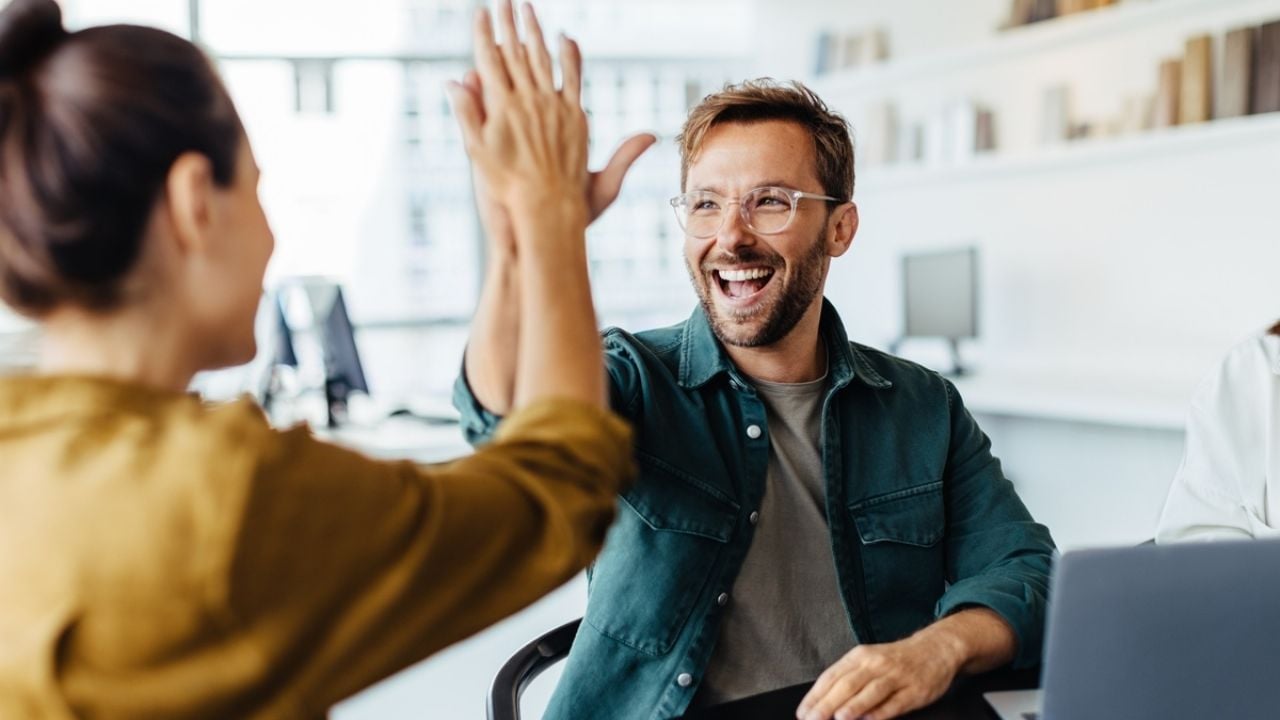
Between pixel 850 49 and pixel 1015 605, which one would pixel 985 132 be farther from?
pixel 1015 605

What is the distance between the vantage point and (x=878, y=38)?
5312mm

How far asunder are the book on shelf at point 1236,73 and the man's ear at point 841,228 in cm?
250

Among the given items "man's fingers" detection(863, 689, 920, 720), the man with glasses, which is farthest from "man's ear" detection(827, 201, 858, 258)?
"man's fingers" detection(863, 689, 920, 720)

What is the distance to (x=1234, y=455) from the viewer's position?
1.77m

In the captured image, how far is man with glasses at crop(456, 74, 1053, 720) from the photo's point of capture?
1.59 m

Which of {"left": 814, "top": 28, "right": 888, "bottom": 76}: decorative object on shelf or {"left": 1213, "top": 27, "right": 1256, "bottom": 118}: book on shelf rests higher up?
{"left": 814, "top": 28, "right": 888, "bottom": 76}: decorative object on shelf

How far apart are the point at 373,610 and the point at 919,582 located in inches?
43.3

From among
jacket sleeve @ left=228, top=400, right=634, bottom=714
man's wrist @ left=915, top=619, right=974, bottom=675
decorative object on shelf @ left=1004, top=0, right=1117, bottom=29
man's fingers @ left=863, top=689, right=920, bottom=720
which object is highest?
decorative object on shelf @ left=1004, top=0, right=1117, bottom=29

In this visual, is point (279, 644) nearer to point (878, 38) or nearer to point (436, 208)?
point (878, 38)

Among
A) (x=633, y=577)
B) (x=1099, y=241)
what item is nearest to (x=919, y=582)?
(x=633, y=577)

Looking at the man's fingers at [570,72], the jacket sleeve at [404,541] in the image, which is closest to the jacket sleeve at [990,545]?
the jacket sleeve at [404,541]

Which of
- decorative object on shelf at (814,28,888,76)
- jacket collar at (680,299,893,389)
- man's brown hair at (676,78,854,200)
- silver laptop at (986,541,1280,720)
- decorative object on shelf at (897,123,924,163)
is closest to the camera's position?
silver laptop at (986,541,1280,720)

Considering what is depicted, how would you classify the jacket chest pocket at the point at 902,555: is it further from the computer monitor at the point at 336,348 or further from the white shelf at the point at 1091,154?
the white shelf at the point at 1091,154

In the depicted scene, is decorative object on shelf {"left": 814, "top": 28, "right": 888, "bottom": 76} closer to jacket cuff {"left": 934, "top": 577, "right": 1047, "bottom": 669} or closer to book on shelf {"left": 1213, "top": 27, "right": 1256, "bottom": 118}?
book on shelf {"left": 1213, "top": 27, "right": 1256, "bottom": 118}
